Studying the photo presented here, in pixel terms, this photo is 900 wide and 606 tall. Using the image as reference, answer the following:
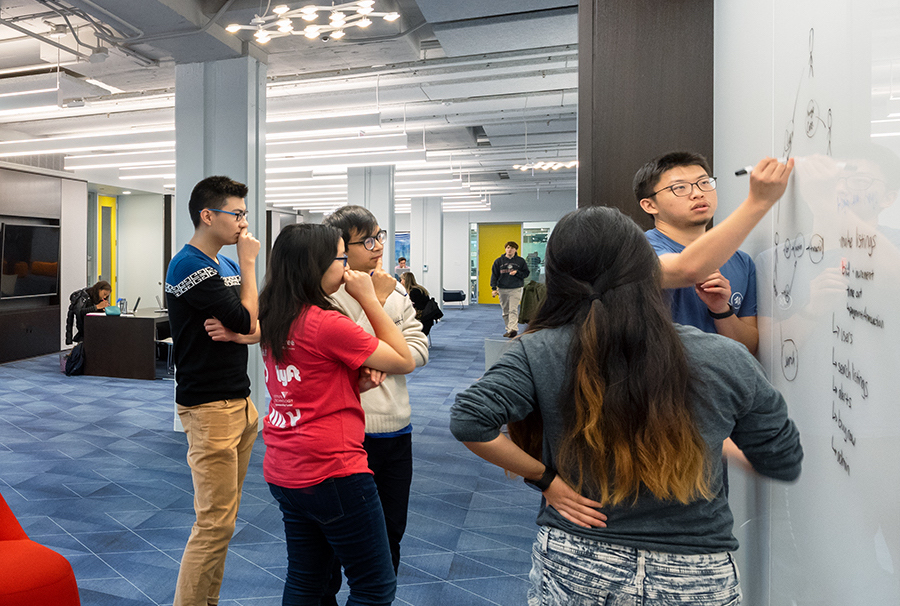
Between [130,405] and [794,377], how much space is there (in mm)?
6340

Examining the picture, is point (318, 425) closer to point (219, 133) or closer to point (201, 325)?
point (201, 325)

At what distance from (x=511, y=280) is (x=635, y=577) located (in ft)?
32.5

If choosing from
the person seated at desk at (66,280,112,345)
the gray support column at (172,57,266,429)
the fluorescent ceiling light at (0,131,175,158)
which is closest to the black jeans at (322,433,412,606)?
the gray support column at (172,57,266,429)

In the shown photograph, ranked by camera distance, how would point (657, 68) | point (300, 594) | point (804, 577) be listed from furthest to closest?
point (657, 68) < point (300, 594) < point (804, 577)

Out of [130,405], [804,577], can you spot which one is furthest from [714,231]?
[130,405]

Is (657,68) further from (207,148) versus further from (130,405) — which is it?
(130,405)

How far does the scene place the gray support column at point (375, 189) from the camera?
1091 centimetres

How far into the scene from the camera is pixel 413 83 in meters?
6.96

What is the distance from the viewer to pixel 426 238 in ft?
55.7

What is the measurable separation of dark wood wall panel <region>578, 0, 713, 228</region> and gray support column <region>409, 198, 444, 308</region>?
1428 cm

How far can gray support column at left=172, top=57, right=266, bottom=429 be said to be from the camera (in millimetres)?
5000

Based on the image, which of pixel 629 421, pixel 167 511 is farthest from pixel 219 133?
pixel 629 421

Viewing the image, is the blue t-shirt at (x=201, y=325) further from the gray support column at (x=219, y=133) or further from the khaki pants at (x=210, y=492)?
the gray support column at (x=219, y=133)

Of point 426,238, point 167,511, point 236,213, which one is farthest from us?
point 426,238
